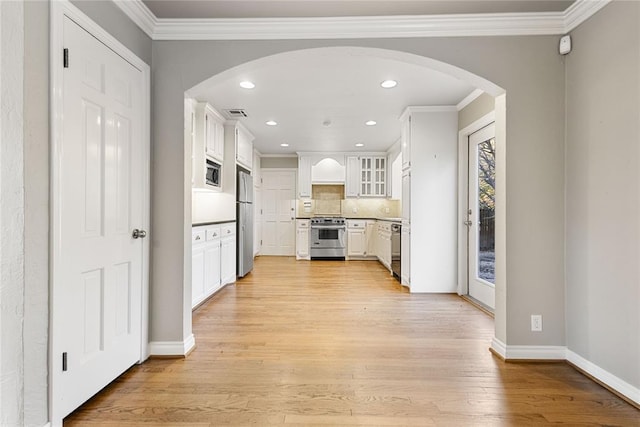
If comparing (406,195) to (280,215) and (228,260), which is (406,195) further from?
(280,215)

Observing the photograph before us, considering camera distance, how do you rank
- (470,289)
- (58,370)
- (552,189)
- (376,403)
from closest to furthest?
(58,370) < (376,403) < (552,189) < (470,289)

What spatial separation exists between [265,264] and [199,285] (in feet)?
9.38

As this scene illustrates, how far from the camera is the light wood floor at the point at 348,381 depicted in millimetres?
1628

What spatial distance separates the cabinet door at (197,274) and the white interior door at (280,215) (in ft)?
13.0

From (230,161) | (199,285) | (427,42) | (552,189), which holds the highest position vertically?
(427,42)

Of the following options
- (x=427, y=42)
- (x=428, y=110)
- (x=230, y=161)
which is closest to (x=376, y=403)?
(x=427, y=42)

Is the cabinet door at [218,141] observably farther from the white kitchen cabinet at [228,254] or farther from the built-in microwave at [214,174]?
the white kitchen cabinet at [228,254]

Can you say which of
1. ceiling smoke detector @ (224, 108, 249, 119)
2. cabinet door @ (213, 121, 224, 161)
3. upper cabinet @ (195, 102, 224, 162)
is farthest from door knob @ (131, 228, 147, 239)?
ceiling smoke detector @ (224, 108, 249, 119)

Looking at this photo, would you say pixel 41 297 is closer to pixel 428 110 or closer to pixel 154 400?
pixel 154 400

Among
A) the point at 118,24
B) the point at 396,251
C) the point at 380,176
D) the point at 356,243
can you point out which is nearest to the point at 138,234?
the point at 118,24

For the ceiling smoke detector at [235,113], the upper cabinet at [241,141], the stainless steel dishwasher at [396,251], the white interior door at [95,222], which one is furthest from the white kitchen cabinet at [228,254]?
the stainless steel dishwasher at [396,251]

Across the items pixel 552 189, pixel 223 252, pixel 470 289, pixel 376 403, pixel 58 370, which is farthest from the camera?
pixel 223 252

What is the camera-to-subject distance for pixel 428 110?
4020 mm

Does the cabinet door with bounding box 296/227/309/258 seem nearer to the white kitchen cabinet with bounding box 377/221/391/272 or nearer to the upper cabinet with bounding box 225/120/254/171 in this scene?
the white kitchen cabinet with bounding box 377/221/391/272
